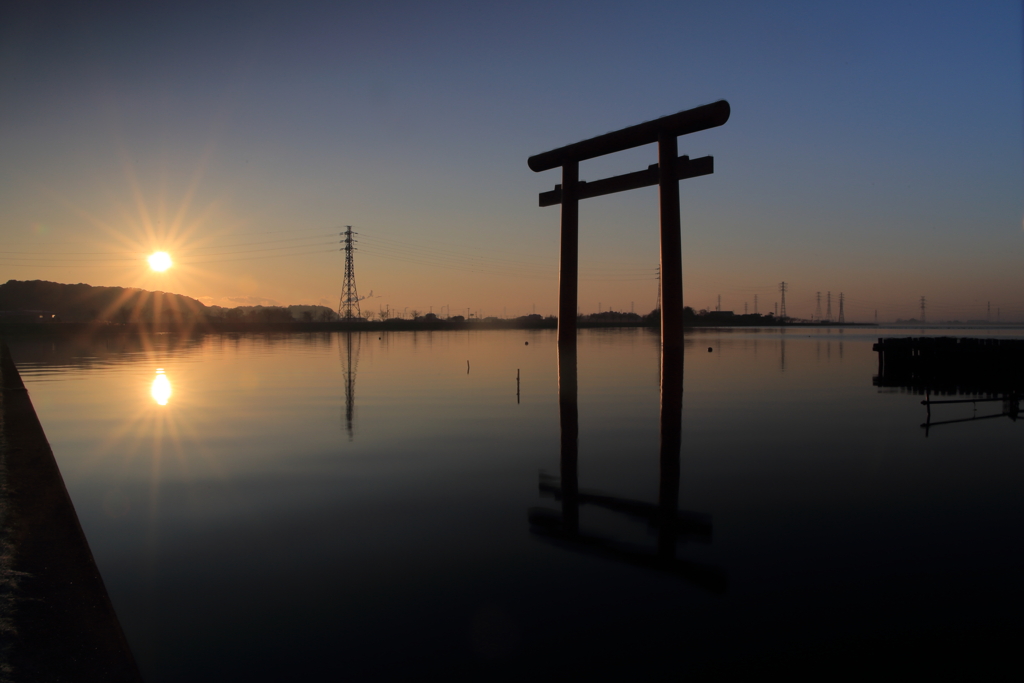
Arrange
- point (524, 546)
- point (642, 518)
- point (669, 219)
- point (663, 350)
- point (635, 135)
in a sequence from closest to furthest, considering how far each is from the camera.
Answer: point (524, 546) → point (642, 518) → point (669, 219) → point (635, 135) → point (663, 350)

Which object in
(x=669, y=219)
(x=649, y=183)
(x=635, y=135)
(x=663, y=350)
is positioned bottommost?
(x=663, y=350)

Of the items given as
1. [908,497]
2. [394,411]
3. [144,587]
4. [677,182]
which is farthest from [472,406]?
[144,587]

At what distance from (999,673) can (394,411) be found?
44.7 feet

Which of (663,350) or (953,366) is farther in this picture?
(953,366)

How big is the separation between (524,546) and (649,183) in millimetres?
10300

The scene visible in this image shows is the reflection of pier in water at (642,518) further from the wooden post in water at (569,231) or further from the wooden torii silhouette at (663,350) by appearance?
the wooden post in water at (569,231)

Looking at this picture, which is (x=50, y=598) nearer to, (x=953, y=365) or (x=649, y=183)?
(x=649, y=183)

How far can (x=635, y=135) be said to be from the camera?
14023 millimetres

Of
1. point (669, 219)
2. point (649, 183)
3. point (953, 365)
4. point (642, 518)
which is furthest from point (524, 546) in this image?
point (953, 365)

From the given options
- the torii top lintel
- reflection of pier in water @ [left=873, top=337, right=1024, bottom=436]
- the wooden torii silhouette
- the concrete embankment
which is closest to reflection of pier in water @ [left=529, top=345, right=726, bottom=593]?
the wooden torii silhouette

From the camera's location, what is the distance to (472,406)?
17062mm

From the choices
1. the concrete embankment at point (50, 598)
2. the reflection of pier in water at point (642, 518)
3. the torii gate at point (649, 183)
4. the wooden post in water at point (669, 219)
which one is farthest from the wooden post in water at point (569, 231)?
the concrete embankment at point (50, 598)

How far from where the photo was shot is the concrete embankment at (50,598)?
3.28 metres

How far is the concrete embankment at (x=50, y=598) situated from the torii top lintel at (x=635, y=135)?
12164 mm
